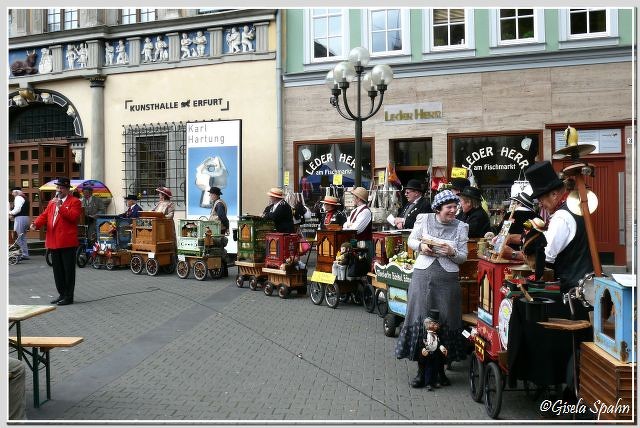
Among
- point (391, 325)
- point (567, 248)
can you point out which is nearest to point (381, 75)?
point (391, 325)

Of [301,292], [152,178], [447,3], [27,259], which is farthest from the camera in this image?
[152,178]

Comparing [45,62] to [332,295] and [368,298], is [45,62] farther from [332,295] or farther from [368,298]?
[368,298]

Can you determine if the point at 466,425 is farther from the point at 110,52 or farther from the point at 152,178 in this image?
the point at 110,52

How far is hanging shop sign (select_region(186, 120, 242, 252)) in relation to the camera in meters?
16.7

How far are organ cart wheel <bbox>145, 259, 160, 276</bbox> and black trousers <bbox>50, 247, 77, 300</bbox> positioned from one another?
3.67 metres

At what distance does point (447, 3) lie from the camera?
7184 mm

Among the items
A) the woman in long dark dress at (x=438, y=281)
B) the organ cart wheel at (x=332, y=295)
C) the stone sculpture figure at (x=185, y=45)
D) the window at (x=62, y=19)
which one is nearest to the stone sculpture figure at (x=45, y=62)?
the window at (x=62, y=19)

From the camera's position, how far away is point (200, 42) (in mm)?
19078

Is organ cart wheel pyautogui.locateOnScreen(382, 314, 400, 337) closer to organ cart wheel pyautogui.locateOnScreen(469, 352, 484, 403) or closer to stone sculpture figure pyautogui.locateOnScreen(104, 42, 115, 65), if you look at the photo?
organ cart wheel pyautogui.locateOnScreen(469, 352, 484, 403)

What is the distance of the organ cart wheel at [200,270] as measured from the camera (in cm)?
1411

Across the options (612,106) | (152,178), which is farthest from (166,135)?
(612,106)

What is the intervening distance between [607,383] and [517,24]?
1321 cm

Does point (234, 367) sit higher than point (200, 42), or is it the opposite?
point (200, 42)

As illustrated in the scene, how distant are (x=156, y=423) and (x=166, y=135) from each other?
49.1 feet
